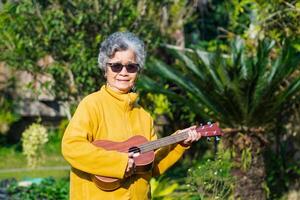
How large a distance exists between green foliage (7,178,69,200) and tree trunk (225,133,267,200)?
213cm

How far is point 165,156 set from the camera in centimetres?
512

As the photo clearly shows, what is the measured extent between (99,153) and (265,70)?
20.7ft

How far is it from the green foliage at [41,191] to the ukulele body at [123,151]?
6224 mm

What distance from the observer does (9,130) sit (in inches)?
882

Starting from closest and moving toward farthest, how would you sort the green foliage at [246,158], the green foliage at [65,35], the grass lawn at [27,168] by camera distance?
1. the green foliage at [246,158]
2. the green foliage at [65,35]
3. the grass lawn at [27,168]

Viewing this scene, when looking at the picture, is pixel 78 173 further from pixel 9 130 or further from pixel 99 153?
pixel 9 130

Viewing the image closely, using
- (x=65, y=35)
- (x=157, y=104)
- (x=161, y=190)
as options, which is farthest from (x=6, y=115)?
(x=161, y=190)

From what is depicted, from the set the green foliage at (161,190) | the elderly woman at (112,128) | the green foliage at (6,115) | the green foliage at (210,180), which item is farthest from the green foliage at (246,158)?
the green foliage at (6,115)

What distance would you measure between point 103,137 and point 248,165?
6252 mm

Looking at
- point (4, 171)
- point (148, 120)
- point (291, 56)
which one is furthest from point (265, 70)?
point (4, 171)

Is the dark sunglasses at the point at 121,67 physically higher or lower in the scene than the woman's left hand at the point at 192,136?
higher

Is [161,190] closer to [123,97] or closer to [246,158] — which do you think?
[246,158]

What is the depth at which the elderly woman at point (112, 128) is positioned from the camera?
15.3 feet

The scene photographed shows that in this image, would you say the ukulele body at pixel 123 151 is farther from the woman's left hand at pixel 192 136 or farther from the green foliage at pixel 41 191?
the green foliage at pixel 41 191
